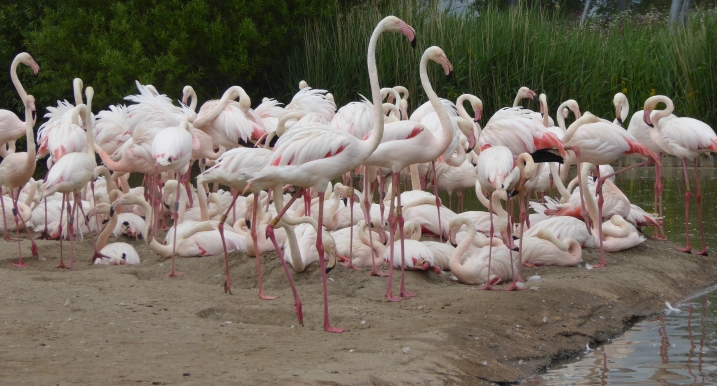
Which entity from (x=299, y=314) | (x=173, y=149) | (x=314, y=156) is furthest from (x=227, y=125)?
(x=299, y=314)

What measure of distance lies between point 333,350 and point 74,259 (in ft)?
12.8

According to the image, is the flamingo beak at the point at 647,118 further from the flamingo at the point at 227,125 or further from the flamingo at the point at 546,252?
the flamingo at the point at 227,125

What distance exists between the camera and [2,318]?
4.90 m

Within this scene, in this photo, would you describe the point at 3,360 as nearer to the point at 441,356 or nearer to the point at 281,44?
the point at 441,356

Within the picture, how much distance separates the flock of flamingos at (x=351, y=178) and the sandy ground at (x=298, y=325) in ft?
A: 0.80

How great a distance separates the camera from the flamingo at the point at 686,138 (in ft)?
25.2

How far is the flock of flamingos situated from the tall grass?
18.0ft

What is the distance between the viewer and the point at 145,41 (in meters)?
16.9

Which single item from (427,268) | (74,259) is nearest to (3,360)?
(427,268)

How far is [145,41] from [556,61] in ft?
23.9

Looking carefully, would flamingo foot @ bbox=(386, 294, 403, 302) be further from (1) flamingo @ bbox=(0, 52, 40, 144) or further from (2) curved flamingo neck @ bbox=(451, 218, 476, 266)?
(1) flamingo @ bbox=(0, 52, 40, 144)

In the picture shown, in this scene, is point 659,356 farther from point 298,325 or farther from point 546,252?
point 546,252

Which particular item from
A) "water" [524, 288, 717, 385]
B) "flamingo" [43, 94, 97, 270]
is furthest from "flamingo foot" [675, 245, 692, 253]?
"flamingo" [43, 94, 97, 270]

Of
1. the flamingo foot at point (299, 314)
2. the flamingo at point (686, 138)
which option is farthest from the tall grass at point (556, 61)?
the flamingo foot at point (299, 314)
